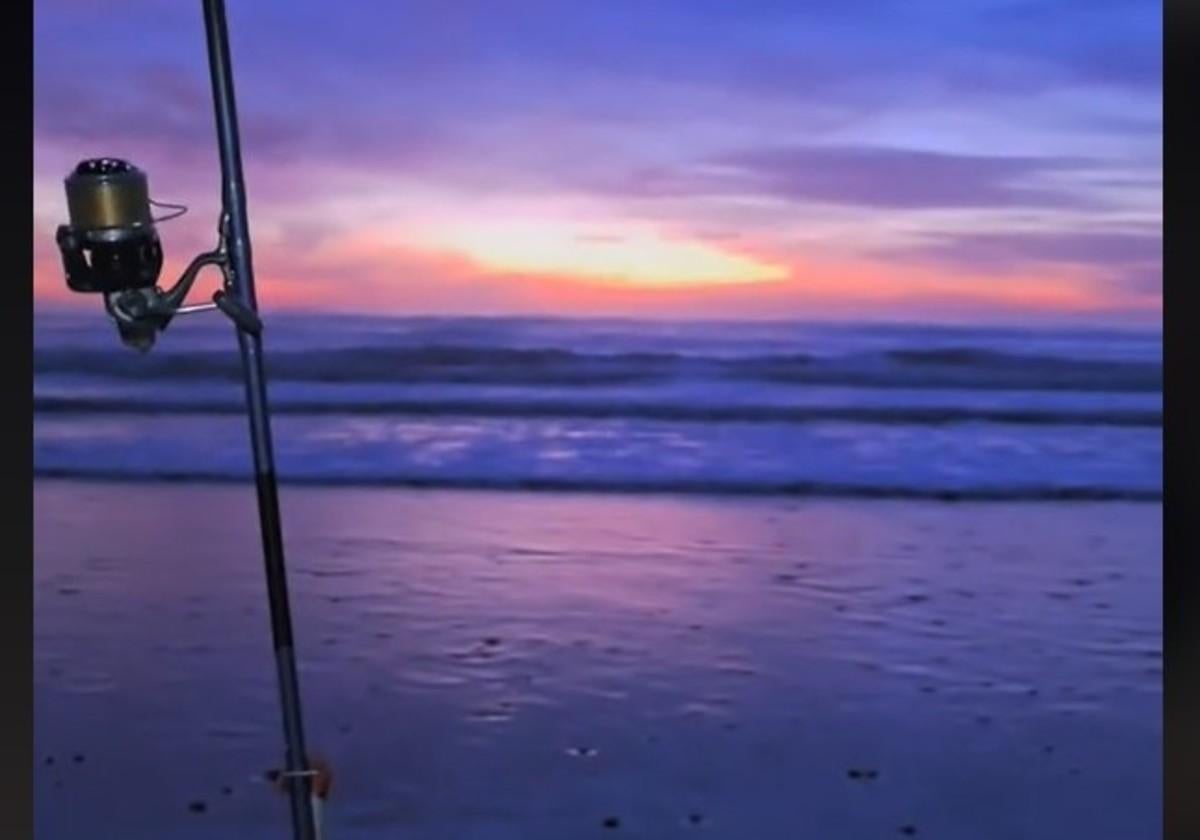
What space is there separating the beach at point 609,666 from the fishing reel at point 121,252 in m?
0.87

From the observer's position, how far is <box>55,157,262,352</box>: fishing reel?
4.77 feet

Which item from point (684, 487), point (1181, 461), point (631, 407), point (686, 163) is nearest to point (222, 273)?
point (1181, 461)

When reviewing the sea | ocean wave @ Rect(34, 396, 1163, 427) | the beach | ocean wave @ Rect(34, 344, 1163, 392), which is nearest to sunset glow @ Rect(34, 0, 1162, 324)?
the sea

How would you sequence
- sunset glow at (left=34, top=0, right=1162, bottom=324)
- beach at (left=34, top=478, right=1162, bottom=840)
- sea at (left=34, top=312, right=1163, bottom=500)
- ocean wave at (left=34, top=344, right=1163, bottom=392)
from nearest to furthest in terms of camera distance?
beach at (left=34, top=478, right=1162, bottom=840), sunset glow at (left=34, top=0, right=1162, bottom=324), sea at (left=34, top=312, right=1163, bottom=500), ocean wave at (left=34, top=344, right=1163, bottom=392)

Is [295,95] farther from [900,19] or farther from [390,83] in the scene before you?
[900,19]

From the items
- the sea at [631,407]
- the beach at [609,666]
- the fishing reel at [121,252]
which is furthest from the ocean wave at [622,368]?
the fishing reel at [121,252]

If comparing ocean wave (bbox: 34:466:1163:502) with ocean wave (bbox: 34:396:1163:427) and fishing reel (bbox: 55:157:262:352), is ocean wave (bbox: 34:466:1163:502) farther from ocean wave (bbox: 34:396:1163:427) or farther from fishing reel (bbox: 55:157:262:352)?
fishing reel (bbox: 55:157:262:352)

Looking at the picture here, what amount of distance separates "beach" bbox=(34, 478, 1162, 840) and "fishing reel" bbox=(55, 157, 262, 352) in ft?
2.85

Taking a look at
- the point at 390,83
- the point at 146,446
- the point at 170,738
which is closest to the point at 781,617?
the point at 170,738

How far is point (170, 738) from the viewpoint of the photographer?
2365 mm

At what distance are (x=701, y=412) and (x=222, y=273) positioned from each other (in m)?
2.85

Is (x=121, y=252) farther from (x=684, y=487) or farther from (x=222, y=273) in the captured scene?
(x=684, y=487)

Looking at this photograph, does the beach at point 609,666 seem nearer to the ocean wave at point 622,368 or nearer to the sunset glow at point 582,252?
the ocean wave at point 622,368

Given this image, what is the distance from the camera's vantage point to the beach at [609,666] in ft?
7.13
